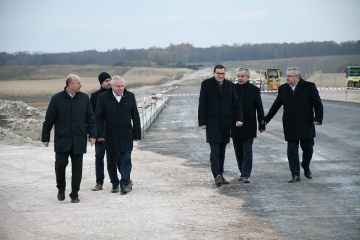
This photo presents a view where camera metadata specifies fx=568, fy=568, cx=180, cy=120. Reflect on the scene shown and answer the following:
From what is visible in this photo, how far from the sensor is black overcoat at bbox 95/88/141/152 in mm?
9211

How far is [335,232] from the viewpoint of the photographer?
6402 millimetres

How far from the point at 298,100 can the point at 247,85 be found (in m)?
0.94

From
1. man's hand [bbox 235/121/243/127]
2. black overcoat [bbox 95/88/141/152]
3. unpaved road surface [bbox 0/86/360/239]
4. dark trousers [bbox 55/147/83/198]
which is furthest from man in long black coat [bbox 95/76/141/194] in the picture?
man's hand [bbox 235/121/243/127]

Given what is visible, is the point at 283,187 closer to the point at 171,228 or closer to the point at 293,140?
the point at 293,140

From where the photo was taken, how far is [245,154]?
397 inches

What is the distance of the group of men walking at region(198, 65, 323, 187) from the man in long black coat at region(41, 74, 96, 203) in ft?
7.36

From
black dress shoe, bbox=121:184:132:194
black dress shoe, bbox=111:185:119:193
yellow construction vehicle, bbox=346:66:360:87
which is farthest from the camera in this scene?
yellow construction vehicle, bbox=346:66:360:87

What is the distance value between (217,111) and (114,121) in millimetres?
1814

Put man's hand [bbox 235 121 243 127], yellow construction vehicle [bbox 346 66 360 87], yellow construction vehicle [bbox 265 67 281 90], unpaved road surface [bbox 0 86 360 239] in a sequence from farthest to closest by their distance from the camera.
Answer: yellow construction vehicle [bbox 265 67 281 90], yellow construction vehicle [bbox 346 66 360 87], man's hand [bbox 235 121 243 127], unpaved road surface [bbox 0 86 360 239]

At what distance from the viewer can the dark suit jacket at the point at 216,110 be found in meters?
9.79

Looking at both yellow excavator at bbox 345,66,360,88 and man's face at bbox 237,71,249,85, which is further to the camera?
yellow excavator at bbox 345,66,360,88

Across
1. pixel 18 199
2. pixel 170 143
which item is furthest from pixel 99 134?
pixel 170 143

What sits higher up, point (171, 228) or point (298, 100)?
point (298, 100)

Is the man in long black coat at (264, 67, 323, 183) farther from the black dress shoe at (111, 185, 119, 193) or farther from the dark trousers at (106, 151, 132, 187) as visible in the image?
the black dress shoe at (111, 185, 119, 193)
